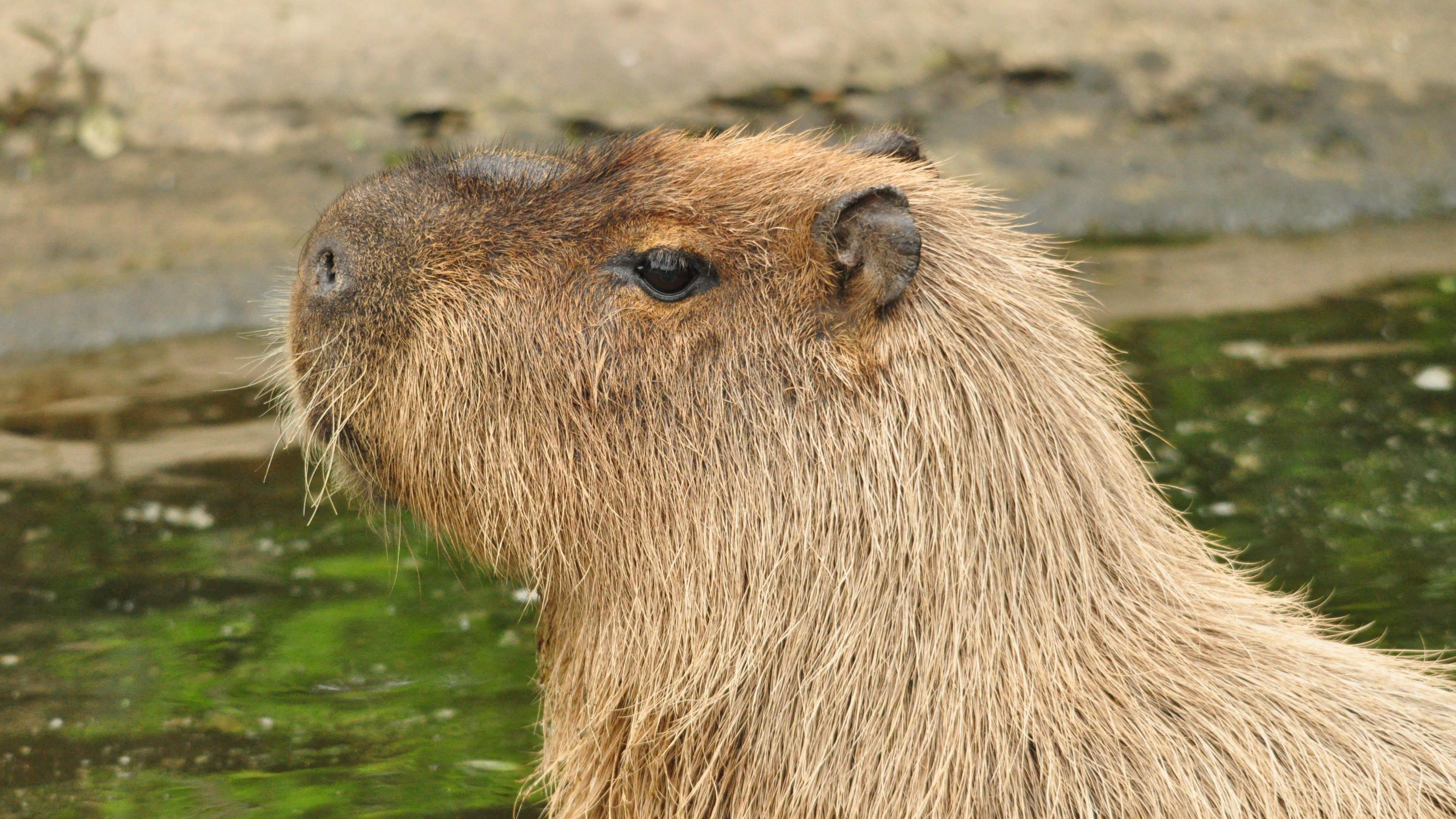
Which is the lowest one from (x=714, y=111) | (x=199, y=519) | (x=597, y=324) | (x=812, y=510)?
(x=199, y=519)

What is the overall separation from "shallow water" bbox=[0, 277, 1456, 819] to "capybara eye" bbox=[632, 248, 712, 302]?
127 centimetres

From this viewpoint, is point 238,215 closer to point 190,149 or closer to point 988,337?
point 190,149

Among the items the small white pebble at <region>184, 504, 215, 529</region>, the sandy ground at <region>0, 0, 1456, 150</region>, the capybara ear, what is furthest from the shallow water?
the sandy ground at <region>0, 0, 1456, 150</region>

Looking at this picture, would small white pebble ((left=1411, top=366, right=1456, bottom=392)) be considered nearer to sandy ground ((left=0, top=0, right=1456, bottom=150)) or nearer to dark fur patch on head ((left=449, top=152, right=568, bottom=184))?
sandy ground ((left=0, top=0, right=1456, bottom=150))

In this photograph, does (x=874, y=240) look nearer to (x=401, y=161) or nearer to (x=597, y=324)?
(x=597, y=324)

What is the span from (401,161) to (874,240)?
4.10 ft

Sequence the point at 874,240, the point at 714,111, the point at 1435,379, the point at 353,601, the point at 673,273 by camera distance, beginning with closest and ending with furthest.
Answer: the point at 874,240, the point at 673,273, the point at 353,601, the point at 1435,379, the point at 714,111

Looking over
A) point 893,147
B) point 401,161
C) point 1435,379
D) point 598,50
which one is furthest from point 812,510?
point 598,50

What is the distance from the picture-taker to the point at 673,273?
2.55m

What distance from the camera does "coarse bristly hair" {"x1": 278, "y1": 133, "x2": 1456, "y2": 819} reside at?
239cm

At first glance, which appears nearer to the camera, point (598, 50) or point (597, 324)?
point (597, 324)

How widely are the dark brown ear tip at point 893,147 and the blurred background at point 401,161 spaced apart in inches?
38.4

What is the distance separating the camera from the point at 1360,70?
27.1 ft

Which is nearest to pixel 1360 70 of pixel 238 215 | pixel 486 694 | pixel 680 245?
pixel 238 215
